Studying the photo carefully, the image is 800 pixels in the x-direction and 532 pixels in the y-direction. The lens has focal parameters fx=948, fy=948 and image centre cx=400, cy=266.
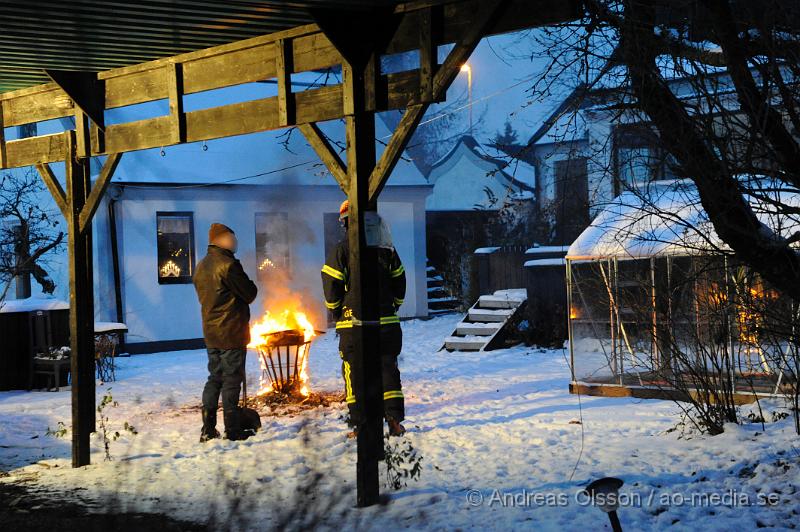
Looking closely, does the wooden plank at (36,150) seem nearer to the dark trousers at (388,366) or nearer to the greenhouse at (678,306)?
the dark trousers at (388,366)

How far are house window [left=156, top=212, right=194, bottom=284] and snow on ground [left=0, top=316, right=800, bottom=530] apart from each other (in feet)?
27.2

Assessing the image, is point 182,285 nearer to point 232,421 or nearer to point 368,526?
point 232,421

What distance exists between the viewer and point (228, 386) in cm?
984

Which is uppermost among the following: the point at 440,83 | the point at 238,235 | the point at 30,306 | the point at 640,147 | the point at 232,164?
the point at 232,164

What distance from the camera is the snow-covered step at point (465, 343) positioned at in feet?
60.7

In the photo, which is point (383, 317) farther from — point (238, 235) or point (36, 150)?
point (238, 235)

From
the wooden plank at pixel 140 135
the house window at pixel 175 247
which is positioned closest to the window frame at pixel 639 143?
the wooden plank at pixel 140 135

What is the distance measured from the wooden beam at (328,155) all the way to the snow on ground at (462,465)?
1.95 m

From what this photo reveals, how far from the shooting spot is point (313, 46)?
7.79 meters

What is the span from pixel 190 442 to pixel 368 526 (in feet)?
13.0

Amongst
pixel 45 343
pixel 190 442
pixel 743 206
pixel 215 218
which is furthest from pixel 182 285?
pixel 743 206

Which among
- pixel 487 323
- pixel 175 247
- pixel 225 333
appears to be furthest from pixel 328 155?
pixel 175 247

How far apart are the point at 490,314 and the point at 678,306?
1016 cm

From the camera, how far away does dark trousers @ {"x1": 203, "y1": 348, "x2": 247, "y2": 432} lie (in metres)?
9.83
